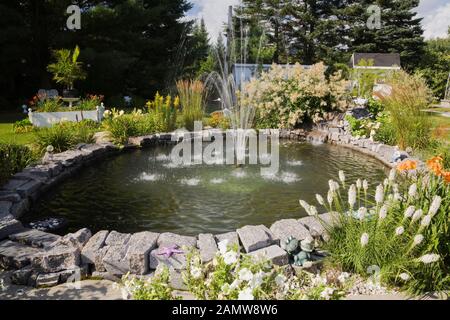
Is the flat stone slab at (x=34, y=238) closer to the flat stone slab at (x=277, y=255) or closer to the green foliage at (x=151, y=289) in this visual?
the green foliage at (x=151, y=289)

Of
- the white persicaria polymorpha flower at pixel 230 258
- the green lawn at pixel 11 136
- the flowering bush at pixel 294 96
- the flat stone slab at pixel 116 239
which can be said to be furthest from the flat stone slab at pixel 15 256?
the flowering bush at pixel 294 96

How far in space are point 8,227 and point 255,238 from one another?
252cm

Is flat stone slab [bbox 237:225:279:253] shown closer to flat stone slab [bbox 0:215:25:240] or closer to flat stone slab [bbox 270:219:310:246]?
flat stone slab [bbox 270:219:310:246]

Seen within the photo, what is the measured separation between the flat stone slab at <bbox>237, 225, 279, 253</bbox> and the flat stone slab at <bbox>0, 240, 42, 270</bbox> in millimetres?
1904

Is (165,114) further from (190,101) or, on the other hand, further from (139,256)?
(139,256)

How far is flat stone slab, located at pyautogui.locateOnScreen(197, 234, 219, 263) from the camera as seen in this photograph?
311cm

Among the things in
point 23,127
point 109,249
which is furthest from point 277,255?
point 23,127

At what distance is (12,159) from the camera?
5.61 m

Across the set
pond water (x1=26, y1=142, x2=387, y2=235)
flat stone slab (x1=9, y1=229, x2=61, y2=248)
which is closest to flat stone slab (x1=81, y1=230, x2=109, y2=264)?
flat stone slab (x1=9, y1=229, x2=61, y2=248)

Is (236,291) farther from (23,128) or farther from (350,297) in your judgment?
(23,128)

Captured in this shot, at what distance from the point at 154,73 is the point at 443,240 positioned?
18.2m

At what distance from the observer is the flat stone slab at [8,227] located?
3.63m

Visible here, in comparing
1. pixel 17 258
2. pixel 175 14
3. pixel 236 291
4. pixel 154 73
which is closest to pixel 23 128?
pixel 17 258

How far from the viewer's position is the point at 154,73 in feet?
63.8
